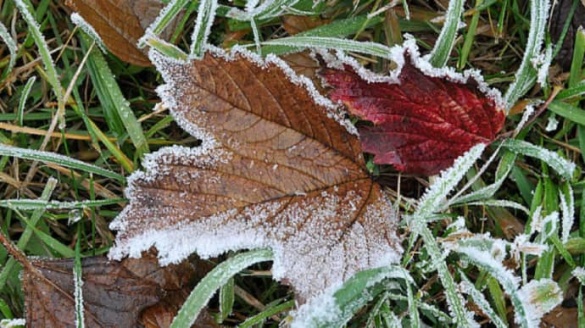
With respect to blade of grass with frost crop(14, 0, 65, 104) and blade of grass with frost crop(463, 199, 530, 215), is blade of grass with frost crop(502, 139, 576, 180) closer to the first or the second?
blade of grass with frost crop(463, 199, 530, 215)

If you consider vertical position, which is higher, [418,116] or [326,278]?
[418,116]

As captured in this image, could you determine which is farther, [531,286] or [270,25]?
[270,25]

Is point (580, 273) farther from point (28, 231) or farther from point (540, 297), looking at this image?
point (28, 231)

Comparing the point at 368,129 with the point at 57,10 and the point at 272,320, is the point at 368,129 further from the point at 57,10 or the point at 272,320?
the point at 57,10

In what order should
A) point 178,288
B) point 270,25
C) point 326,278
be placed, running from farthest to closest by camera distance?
point 270,25 → point 178,288 → point 326,278

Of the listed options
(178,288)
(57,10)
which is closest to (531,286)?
(178,288)

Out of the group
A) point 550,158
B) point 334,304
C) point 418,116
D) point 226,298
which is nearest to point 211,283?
point 226,298
